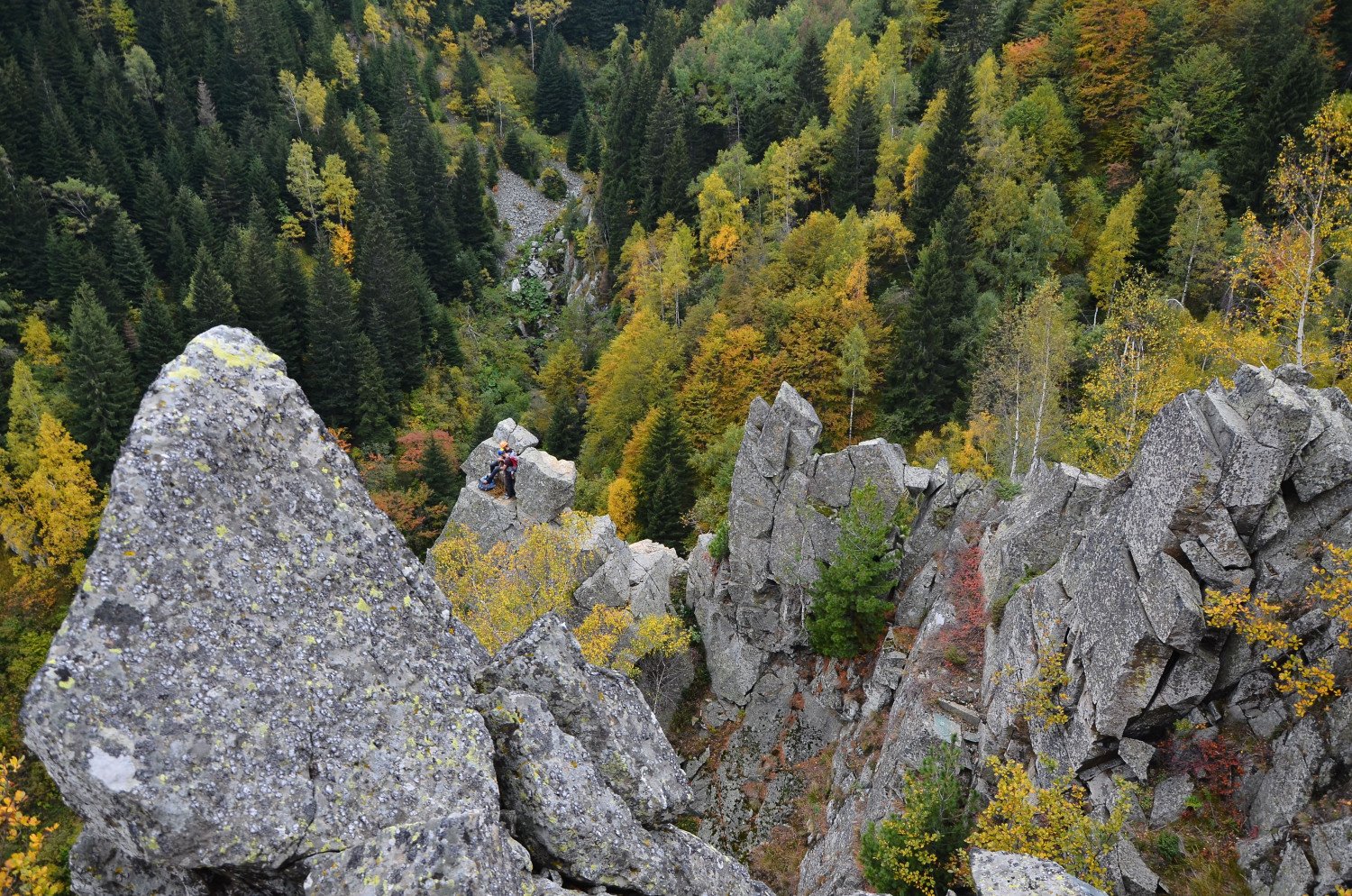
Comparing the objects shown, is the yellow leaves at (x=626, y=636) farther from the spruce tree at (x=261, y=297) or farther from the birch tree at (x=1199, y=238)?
the spruce tree at (x=261, y=297)

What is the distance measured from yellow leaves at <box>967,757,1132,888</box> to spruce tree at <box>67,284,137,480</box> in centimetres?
6501

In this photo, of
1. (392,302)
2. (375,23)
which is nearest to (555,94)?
(375,23)

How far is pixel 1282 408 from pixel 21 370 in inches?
2998

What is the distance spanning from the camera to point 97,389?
191 ft

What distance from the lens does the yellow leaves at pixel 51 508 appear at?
168ft

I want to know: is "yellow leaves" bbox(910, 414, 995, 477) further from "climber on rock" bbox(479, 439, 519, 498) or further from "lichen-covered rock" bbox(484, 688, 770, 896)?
"lichen-covered rock" bbox(484, 688, 770, 896)

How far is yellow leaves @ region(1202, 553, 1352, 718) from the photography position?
1422 cm

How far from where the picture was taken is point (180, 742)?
7129mm

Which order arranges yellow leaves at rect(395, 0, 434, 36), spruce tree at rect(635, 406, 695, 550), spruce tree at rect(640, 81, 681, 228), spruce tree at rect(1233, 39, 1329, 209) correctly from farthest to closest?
yellow leaves at rect(395, 0, 434, 36)
spruce tree at rect(640, 81, 681, 228)
spruce tree at rect(1233, 39, 1329, 209)
spruce tree at rect(635, 406, 695, 550)

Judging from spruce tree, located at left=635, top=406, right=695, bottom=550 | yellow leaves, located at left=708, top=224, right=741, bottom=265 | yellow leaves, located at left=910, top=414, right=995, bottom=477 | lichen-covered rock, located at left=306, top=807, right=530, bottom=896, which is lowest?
spruce tree, located at left=635, top=406, right=695, bottom=550

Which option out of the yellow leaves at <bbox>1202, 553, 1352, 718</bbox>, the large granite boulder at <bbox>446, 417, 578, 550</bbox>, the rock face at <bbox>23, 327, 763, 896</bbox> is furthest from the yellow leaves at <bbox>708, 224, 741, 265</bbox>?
the rock face at <bbox>23, 327, 763, 896</bbox>

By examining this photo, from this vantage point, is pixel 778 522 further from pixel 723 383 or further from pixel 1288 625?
pixel 1288 625

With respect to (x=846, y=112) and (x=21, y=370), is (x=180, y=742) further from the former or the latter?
(x=846, y=112)

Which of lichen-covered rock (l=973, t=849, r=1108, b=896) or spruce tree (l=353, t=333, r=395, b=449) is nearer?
lichen-covered rock (l=973, t=849, r=1108, b=896)
